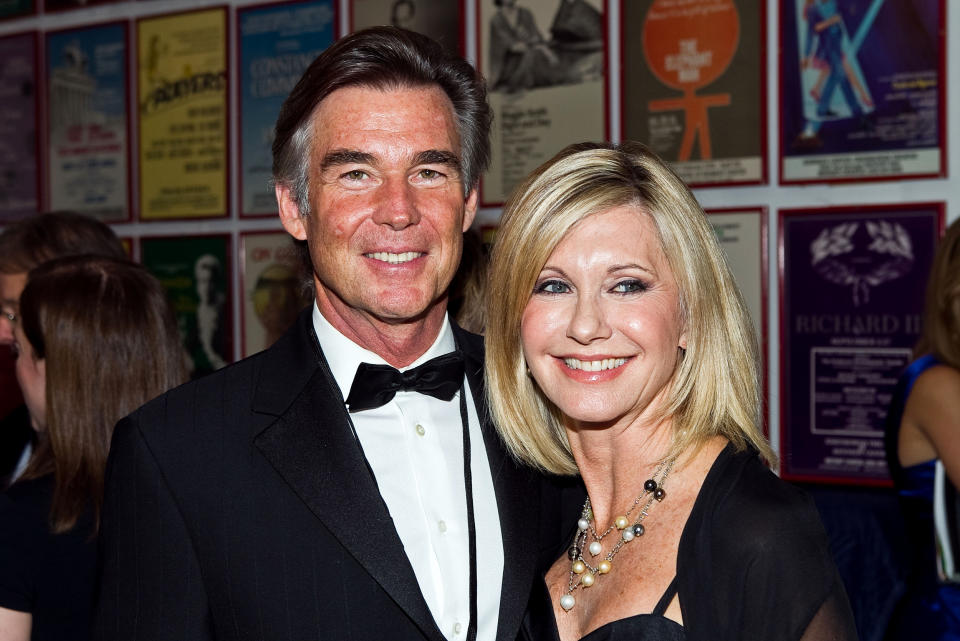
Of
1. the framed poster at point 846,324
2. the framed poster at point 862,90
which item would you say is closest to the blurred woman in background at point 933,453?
the framed poster at point 846,324

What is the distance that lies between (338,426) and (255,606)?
0.91ft

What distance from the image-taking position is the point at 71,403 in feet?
6.79

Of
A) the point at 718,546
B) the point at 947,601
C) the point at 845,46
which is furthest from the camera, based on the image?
the point at 845,46

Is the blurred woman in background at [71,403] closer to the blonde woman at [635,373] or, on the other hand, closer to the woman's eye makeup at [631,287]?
the blonde woman at [635,373]

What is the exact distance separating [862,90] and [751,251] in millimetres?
512

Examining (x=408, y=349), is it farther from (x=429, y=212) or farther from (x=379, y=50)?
(x=379, y=50)

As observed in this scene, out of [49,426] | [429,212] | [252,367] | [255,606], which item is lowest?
[255,606]

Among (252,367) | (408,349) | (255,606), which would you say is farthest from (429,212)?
(255,606)

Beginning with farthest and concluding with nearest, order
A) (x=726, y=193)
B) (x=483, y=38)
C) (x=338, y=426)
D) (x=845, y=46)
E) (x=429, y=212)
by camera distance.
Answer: (x=483, y=38) < (x=726, y=193) < (x=845, y=46) < (x=429, y=212) < (x=338, y=426)

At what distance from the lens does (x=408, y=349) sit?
170 cm

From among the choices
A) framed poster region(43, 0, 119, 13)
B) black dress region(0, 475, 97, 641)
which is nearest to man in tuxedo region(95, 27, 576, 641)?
black dress region(0, 475, 97, 641)

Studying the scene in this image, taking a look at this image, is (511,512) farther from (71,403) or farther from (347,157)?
(71,403)

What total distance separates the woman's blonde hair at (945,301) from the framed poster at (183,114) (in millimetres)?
2497

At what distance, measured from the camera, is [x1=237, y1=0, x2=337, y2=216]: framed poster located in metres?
3.70
